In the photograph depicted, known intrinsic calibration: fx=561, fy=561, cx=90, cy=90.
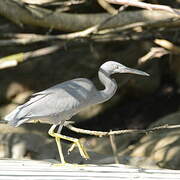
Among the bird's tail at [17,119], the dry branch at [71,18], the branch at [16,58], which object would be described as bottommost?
the bird's tail at [17,119]

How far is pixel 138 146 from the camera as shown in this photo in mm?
7227

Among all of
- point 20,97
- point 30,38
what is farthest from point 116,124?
point 30,38

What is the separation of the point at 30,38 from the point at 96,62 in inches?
97.2

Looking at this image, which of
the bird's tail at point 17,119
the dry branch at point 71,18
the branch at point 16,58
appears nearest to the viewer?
the bird's tail at point 17,119

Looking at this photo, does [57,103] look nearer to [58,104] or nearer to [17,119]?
[58,104]

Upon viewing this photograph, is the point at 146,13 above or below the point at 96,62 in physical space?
above

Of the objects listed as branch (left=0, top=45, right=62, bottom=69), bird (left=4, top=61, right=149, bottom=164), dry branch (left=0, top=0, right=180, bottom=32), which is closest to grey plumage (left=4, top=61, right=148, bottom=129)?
bird (left=4, top=61, right=149, bottom=164)

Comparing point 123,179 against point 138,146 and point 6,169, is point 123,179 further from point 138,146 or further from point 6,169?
point 138,146

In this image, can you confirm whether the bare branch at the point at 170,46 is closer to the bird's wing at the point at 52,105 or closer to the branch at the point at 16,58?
the branch at the point at 16,58

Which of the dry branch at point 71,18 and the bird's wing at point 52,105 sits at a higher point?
the dry branch at point 71,18

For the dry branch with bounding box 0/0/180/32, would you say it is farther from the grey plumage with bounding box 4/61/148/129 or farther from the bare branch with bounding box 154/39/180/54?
the grey plumage with bounding box 4/61/148/129

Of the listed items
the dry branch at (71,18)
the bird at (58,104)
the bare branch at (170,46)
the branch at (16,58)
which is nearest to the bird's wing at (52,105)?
the bird at (58,104)

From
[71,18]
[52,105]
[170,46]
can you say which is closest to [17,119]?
[52,105]

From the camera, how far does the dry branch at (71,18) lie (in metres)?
6.51
